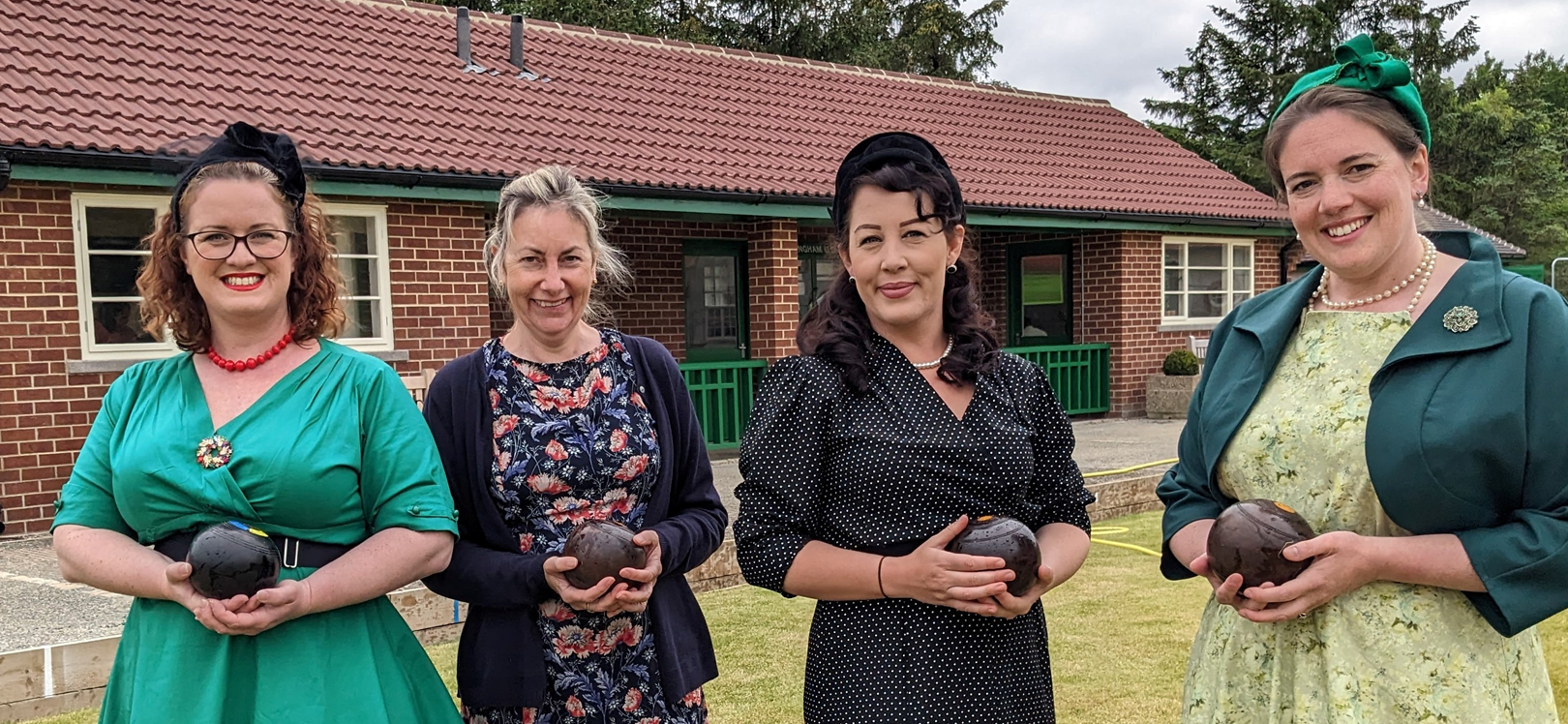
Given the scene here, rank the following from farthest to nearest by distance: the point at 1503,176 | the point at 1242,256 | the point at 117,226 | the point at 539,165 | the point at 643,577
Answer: the point at 1503,176
the point at 1242,256
the point at 539,165
the point at 117,226
the point at 643,577

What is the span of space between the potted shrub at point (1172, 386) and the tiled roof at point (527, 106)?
198 cm

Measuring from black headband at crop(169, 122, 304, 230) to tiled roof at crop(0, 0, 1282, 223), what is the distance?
6.69m

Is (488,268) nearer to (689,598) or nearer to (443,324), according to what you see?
(689,598)

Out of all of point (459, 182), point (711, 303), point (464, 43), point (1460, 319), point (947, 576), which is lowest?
point (947, 576)

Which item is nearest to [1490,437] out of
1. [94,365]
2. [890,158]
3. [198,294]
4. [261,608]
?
[890,158]

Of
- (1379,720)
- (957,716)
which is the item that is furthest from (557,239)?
(1379,720)

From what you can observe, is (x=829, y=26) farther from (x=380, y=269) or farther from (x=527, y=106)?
(x=380, y=269)

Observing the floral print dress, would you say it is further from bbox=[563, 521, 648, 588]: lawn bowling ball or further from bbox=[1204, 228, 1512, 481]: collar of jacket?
bbox=[1204, 228, 1512, 481]: collar of jacket

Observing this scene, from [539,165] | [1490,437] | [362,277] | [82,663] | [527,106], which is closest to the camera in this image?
[1490,437]

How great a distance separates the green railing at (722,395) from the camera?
1191 cm

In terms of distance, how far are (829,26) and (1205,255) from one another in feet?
52.1

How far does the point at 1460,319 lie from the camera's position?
2.10 meters

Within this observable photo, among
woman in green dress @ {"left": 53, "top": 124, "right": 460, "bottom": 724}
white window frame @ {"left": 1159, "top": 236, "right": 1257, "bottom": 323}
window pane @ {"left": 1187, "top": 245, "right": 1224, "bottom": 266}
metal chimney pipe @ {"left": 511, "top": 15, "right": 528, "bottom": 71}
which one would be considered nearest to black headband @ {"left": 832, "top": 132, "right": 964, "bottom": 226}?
woman in green dress @ {"left": 53, "top": 124, "right": 460, "bottom": 724}

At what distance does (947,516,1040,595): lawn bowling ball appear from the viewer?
2.18m
